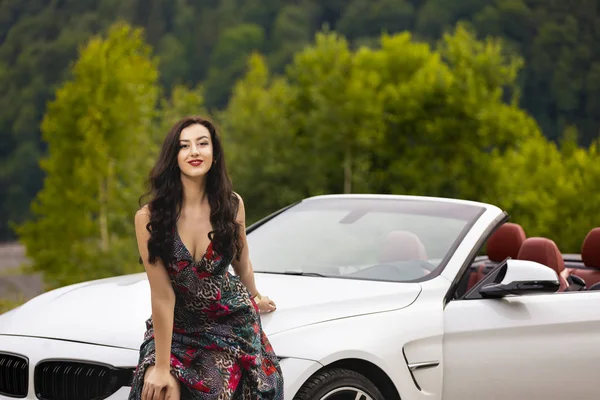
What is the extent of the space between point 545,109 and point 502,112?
3863 cm

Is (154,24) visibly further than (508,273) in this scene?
Yes

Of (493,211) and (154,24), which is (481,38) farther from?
(493,211)

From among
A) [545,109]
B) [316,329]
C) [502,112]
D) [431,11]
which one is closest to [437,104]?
[502,112]

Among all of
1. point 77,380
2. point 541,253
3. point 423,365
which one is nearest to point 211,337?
point 77,380

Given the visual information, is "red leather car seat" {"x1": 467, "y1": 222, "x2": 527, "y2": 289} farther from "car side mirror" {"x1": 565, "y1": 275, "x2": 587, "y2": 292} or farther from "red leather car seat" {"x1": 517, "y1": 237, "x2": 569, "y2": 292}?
"red leather car seat" {"x1": 517, "y1": 237, "x2": 569, "y2": 292}

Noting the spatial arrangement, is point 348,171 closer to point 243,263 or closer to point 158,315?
point 243,263

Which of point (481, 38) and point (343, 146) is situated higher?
point (481, 38)

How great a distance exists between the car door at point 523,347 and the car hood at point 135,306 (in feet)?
1.10

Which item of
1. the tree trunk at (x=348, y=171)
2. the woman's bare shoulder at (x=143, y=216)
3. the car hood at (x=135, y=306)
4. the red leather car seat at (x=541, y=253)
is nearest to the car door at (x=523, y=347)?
the car hood at (x=135, y=306)

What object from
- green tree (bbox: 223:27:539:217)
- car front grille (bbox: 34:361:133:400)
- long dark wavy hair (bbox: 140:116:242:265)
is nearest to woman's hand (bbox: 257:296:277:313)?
car front grille (bbox: 34:361:133:400)

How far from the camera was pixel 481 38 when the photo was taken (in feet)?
296

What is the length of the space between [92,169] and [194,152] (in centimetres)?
3791

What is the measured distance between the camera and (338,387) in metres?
4.54

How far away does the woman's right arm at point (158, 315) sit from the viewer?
354cm
